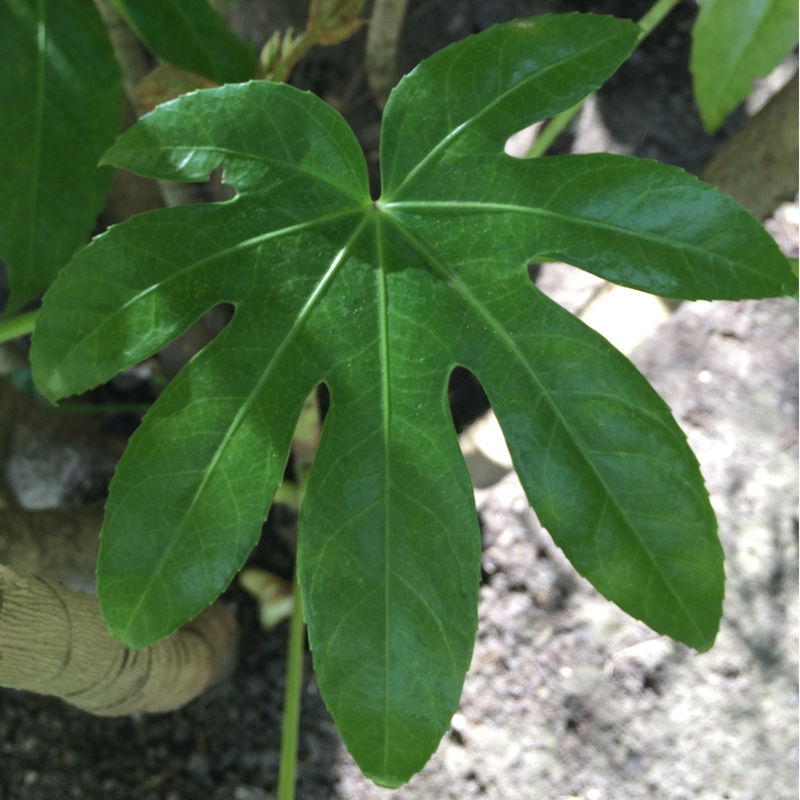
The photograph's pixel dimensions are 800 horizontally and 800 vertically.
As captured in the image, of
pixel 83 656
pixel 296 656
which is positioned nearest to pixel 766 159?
pixel 296 656

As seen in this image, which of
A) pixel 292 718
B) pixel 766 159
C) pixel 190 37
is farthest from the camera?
pixel 766 159

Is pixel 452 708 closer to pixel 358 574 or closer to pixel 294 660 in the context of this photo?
pixel 358 574

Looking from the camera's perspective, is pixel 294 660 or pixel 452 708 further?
pixel 294 660

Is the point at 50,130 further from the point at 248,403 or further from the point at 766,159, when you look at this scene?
the point at 766,159

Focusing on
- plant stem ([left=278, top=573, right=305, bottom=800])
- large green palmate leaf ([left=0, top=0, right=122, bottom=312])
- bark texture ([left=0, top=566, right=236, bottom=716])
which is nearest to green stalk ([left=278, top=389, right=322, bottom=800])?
plant stem ([left=278, top=573, right=305, bottom=800])

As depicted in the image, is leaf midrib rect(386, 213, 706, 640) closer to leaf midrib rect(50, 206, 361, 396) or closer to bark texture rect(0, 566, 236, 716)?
leaf midrib rect(50, 206, 361, 396)

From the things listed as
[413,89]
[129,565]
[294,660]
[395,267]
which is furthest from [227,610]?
[413,89]
